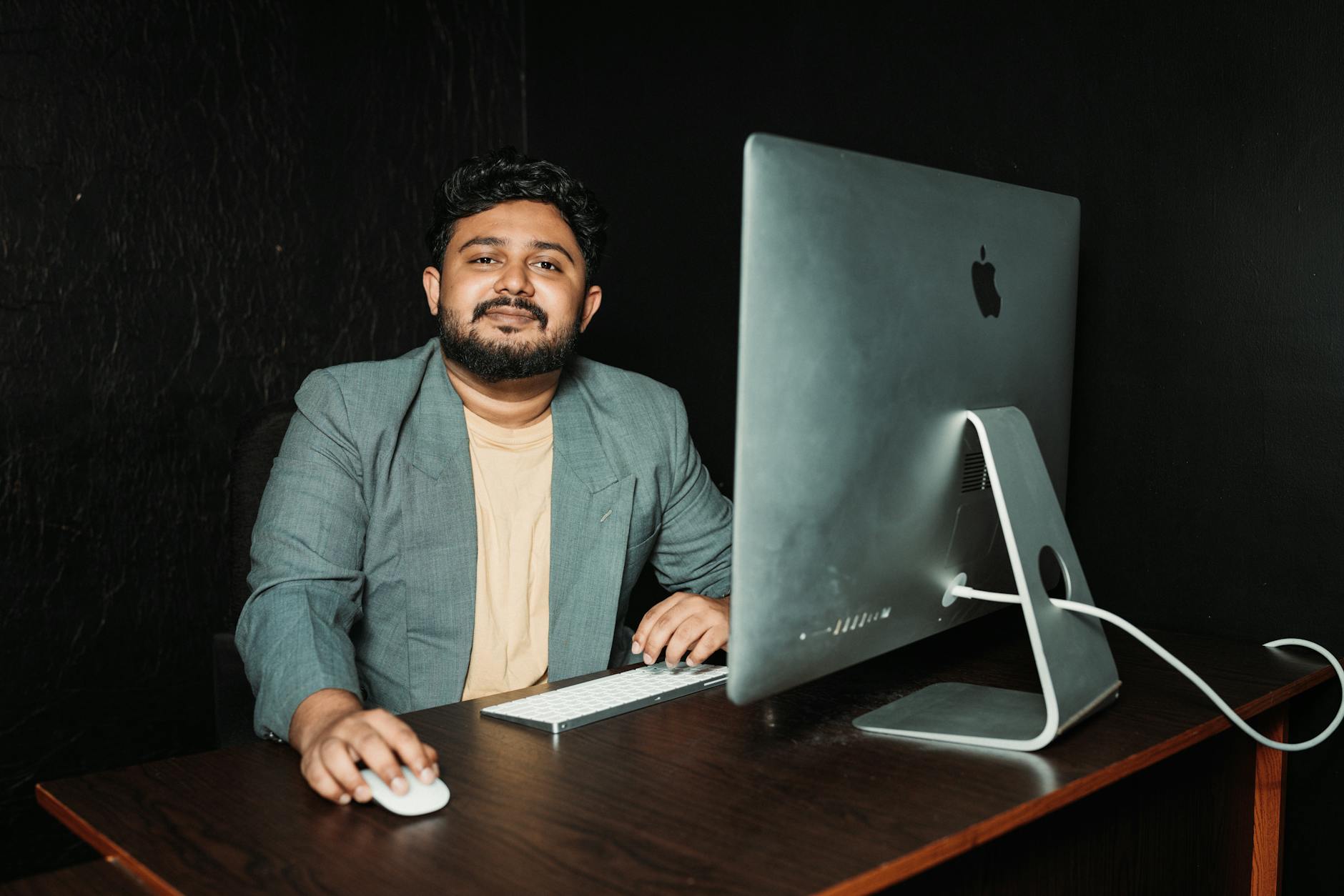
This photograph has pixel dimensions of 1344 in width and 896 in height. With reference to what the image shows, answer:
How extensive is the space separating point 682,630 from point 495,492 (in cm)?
49

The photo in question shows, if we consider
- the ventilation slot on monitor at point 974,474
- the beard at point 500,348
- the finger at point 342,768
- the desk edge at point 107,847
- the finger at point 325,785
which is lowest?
the desk edge at point 107,847

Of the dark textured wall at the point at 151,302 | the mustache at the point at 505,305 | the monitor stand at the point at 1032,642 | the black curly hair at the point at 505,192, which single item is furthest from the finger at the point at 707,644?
the dark textured wall at the point at 151,302

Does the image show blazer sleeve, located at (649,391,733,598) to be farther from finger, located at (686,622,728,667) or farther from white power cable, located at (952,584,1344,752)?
white power cable, located at (952,584,1344,752)

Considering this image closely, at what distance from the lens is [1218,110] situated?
150 cm

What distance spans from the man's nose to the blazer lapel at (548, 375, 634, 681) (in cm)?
24

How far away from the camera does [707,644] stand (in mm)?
1296

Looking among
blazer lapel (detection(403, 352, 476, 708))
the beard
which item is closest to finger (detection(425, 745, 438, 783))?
blazer lapel (detection(403, 352, 476, 708))

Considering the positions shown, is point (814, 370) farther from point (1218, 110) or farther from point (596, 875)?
point (1218, 110)

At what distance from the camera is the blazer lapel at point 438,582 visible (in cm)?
151

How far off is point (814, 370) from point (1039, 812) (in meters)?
0.41

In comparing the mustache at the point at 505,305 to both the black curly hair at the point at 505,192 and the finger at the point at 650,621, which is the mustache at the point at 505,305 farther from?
the finger at the point at 650,621

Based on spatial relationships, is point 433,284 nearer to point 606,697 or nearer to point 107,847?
point 606,697

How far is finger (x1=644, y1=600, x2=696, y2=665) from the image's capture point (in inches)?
50.3

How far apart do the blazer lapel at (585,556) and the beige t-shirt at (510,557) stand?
1.5 inches
